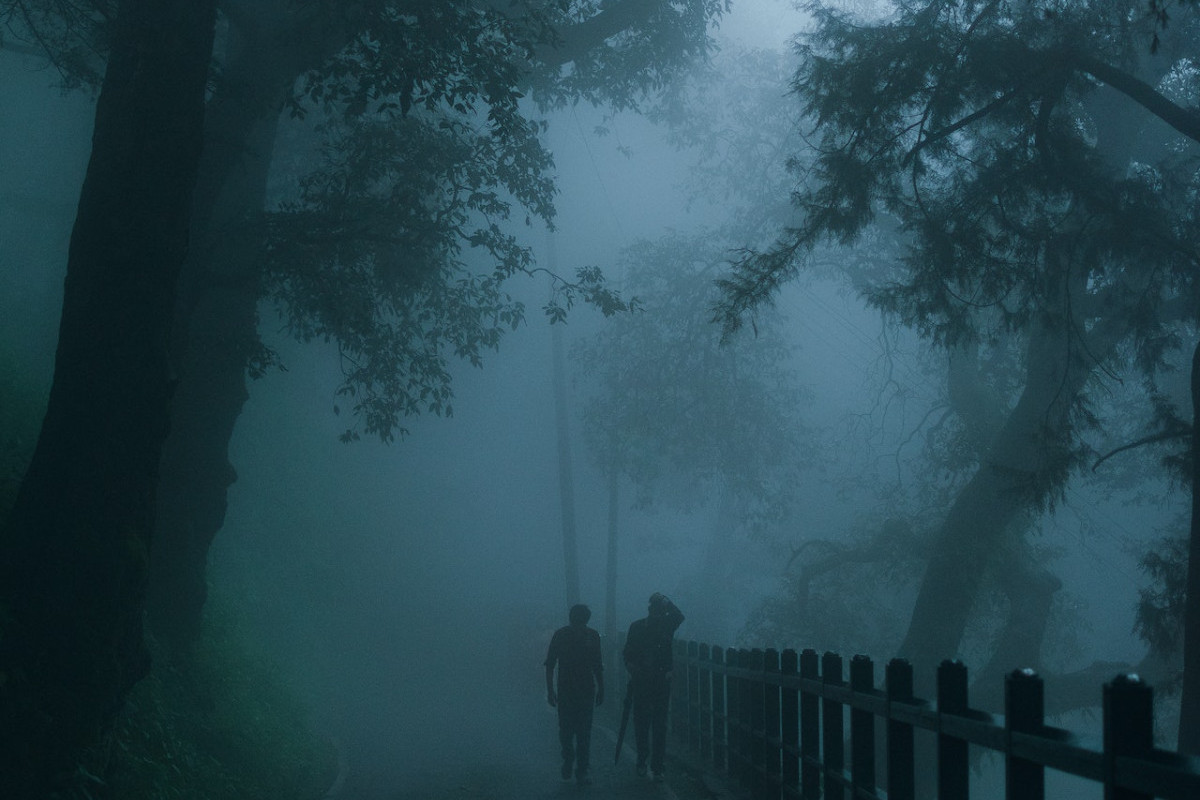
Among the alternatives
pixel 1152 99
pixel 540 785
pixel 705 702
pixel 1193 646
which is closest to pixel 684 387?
pixel 705 702

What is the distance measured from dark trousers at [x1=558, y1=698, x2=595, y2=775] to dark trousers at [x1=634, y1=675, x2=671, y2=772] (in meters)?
0.53

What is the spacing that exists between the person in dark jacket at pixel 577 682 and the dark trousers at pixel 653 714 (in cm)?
45

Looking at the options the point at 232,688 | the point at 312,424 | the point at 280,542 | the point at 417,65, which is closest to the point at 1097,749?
the point at 417,65

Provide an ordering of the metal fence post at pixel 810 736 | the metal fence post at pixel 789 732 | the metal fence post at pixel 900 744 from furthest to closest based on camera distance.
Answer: the metal fence post at pixel 789 732, the metal fence post at pixel 810 736, the metal fence post at pixel 900 744

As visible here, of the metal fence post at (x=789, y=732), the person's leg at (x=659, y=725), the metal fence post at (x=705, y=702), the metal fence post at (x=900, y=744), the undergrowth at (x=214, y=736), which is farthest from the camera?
the metal fence post at (x=705, y=702)

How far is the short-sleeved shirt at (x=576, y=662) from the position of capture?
11.2 m

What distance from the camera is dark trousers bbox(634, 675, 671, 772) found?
11.0m

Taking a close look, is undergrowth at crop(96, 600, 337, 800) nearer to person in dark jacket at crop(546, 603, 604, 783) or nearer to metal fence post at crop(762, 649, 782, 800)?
person in dark jacket at crop(546, 603, 604, 783)

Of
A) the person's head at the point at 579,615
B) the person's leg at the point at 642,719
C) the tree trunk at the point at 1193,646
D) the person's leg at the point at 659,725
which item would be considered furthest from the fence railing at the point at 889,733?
the tree trunk at the point at 1193,646

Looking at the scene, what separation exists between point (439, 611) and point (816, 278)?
87.3ft

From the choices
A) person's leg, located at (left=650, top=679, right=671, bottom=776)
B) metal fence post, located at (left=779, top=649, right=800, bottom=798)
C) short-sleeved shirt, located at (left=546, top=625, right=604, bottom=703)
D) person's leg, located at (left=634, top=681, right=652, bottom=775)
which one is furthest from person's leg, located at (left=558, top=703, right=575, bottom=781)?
metal fence post, located at (left=779, top=649, right=800, bottom=798)

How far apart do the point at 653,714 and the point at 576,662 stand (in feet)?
3.19

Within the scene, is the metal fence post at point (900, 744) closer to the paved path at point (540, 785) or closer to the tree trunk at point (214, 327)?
the paved path at point (540, 785)

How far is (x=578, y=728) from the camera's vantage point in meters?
11.2
